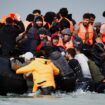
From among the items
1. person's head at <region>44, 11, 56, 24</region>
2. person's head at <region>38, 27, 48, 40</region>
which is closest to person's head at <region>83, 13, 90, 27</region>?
person's head at <region>44, 11, 56, 24</region>

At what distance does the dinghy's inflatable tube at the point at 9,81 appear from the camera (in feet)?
66.1

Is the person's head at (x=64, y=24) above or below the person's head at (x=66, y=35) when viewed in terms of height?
above

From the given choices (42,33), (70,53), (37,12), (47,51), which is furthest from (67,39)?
(37,12)

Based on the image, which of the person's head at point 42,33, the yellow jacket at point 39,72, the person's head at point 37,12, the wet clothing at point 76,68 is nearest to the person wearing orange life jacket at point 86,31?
the person's head at point 42,33

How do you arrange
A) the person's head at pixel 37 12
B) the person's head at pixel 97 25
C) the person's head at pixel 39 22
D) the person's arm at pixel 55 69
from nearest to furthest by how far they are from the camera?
the person's arm at pixel 55 69 → the person's head at pixel 39 22 → the person's head at pixel 97 25 → the person's head at pixel 37 12

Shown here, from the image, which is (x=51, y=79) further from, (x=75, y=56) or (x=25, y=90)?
(x=75, y=56)

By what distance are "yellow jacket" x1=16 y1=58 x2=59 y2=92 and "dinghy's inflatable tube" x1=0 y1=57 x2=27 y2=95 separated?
303 millimetres

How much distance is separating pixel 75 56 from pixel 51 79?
2351mm

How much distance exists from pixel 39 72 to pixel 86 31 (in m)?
5.12

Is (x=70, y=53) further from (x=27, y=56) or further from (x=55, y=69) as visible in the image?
(x=27, y=56)

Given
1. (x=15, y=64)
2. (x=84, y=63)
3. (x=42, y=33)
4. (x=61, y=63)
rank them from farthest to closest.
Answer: (x=42, y=33)
(x=84, y=63)
(x=61, y=63)
(x=15, y=64)

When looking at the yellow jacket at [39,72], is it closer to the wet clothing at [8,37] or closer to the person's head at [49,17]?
the wet clothing at [8,37]

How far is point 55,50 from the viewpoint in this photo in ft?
72.4

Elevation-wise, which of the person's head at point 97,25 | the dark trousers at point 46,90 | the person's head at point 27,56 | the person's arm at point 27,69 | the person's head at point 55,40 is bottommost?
the dark trousers at point 46,90
